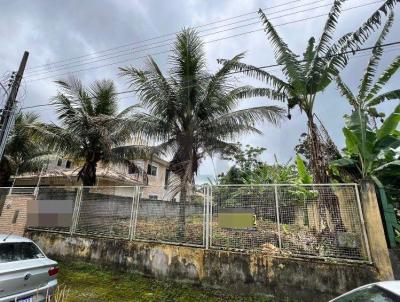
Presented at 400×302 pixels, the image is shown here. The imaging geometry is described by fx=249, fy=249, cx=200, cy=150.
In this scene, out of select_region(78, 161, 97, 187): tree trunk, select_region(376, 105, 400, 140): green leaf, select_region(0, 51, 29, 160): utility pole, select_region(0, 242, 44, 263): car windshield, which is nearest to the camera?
select_region(0, 242, 44, 263): car windshield

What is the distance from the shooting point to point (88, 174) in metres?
11.2

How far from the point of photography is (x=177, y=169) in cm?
841

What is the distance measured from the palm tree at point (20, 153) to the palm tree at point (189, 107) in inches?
362

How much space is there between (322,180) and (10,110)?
1179 cm

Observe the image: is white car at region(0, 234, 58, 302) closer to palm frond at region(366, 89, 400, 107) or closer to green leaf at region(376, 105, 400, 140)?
green leaf at region(376, 105, 400, 140)

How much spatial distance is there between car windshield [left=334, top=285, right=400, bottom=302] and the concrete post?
2.58m

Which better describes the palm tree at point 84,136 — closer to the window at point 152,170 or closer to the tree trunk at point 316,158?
the tree trunk at point 316,158

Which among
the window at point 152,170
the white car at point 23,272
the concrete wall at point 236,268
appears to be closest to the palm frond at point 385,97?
the concrete wall at point 236,268

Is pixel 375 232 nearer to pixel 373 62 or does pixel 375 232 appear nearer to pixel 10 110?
pixel 373 62

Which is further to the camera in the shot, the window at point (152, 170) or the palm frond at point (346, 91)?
the window at point (152, 170)

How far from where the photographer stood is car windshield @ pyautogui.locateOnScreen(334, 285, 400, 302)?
7.95 feet

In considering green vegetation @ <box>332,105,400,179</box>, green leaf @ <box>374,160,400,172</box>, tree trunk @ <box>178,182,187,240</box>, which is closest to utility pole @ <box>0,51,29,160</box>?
tree trunk @ <box>178,182,187,240</box>

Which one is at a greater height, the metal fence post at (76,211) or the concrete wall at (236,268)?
the metal fence post at (76,211)

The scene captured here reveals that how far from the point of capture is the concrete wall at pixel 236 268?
509cm
